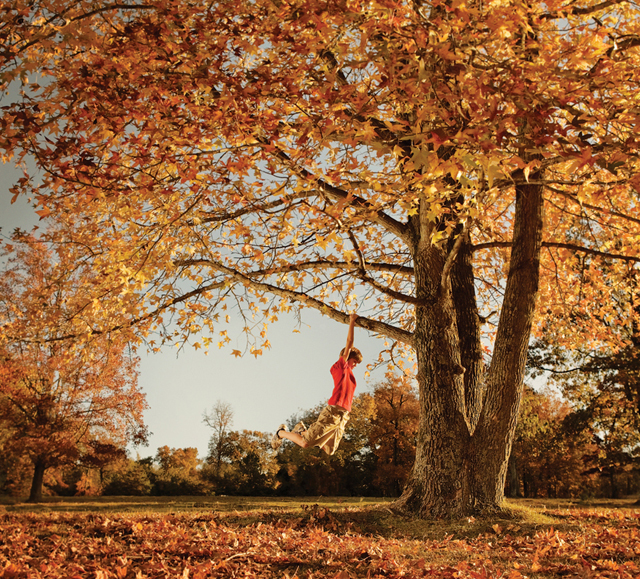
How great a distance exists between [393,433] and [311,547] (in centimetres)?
1759

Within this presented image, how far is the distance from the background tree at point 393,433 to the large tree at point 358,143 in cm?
1207

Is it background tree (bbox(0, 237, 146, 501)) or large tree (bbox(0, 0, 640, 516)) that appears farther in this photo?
background tree (bbox(0, 237, 146, 501))

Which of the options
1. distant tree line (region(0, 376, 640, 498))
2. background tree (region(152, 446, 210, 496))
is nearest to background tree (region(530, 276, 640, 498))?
distant tree line (region(0, 376, 640, 498))

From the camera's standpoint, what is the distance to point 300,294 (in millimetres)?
8484

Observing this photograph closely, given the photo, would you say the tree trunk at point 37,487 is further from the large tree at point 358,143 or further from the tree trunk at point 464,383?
the tree trunk at point 464,383

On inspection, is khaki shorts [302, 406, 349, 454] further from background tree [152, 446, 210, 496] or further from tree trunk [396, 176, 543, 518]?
background tree [152, 446, 210, 496]

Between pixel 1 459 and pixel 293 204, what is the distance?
16285mm

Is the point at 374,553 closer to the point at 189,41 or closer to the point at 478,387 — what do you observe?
the point at 478,387

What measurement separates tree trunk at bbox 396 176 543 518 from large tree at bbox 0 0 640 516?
0.03m

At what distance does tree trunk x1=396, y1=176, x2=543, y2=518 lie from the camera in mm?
7449

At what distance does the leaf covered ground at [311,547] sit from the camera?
13.7 ft

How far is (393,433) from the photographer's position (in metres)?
21.8

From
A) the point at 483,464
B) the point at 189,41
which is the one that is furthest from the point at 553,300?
the point at 189,41

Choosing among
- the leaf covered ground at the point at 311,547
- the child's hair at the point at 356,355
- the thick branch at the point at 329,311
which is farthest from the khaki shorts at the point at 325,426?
the thick branch at the point at 329,311
